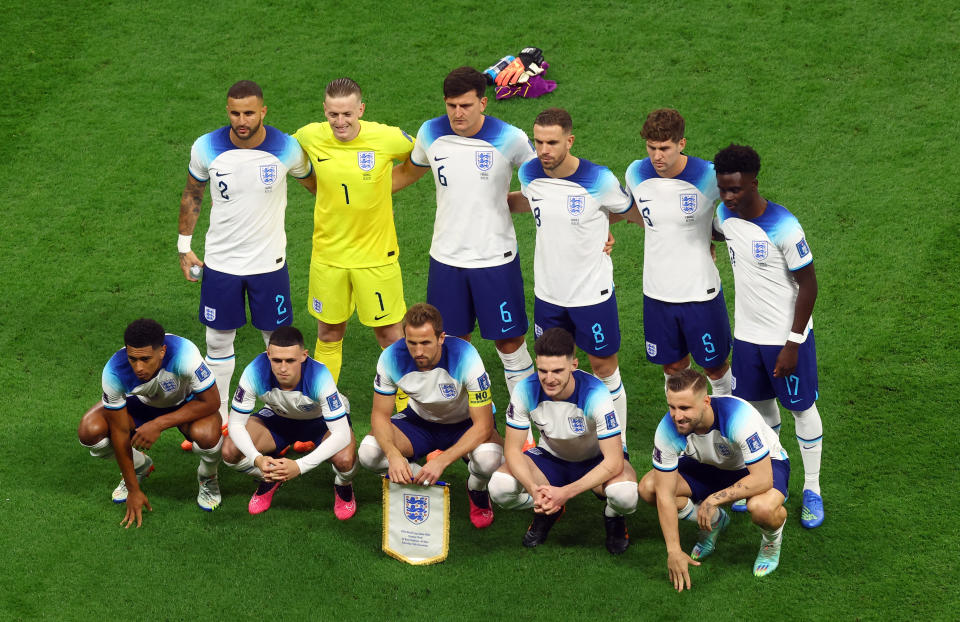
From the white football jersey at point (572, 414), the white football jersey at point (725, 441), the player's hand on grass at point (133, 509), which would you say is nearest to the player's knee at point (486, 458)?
the white football jersey at point (572, 414)

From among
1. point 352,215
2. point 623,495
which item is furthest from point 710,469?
point 352,215

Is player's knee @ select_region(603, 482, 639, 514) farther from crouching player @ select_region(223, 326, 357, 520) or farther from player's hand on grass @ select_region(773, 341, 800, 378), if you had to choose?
crouching player @ select_region(223, 326, 357, 520)

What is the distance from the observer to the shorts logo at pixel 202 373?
7082 millimetres

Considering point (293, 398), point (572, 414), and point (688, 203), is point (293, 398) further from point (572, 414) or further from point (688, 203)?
point (688, 203)

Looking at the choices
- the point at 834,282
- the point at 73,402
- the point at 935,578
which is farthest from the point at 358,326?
the point at 935,578

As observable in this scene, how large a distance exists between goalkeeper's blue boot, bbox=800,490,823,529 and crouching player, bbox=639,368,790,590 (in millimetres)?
408

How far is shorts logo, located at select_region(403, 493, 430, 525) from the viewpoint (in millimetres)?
6688

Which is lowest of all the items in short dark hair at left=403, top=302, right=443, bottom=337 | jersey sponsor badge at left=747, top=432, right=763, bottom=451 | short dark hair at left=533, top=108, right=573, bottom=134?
jersey sponsor badge at left=747, top=432, right=763, bottom=451

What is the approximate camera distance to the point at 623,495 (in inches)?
256

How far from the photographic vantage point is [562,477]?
268 inches

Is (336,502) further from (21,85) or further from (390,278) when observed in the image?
(21,85)

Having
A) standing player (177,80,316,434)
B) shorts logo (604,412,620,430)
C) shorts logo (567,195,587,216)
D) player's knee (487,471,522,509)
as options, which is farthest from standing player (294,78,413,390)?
shorts logo (604,412,620,430)

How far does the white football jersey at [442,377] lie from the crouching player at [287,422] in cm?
33

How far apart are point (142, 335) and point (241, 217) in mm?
1182
